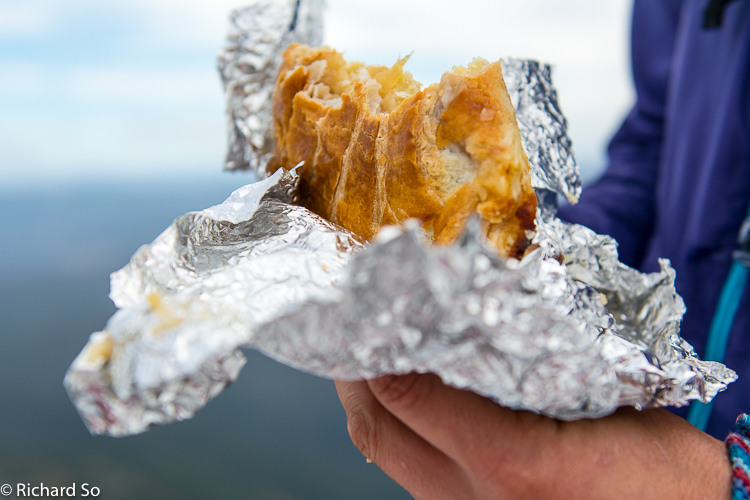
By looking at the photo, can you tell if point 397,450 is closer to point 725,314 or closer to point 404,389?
point 404,389

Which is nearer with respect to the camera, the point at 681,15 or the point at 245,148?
the point at 245,148

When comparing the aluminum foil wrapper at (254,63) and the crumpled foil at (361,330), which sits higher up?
the aluminum foil wrapper at (254,63)

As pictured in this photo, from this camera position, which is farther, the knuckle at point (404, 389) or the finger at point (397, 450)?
the finger at point (397, 450)

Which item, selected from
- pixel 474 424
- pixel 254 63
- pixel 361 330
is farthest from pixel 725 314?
pixel 254 63

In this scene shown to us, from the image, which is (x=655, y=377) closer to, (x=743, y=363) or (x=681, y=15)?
(x=743, y=363)

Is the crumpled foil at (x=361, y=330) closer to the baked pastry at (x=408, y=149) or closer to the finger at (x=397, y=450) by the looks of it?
the baked pastry at (x=408, y=149)

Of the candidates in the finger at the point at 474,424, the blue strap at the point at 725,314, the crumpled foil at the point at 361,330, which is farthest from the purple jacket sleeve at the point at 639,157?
the finger at the point at 474,424

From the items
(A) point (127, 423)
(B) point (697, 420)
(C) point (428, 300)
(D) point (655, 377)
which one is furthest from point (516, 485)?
(B) point (697, 420)

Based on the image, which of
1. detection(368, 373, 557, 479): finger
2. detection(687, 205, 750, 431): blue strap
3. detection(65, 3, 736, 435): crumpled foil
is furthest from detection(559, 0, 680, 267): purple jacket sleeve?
detection(368, 373, 557, 479): finger
